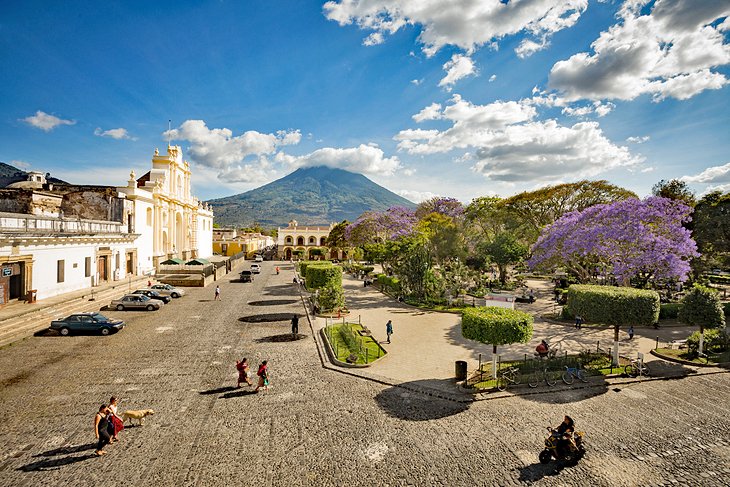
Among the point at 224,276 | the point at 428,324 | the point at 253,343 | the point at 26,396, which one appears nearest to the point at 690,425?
the point at 428,324

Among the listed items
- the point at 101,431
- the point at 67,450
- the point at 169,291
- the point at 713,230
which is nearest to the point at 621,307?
the point at 101,431

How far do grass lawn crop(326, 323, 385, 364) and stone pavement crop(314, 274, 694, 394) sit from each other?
57 cm

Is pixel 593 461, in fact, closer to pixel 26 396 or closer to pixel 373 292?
pixel 26 396

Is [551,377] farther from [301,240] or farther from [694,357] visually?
[301,240]

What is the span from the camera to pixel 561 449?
8.97 m

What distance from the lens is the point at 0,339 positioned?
17.5 metres

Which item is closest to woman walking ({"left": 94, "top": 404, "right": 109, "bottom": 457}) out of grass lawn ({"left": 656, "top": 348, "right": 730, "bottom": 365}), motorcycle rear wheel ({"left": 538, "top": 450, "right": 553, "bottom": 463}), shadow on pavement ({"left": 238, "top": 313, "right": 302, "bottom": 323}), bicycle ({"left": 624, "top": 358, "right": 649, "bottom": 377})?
motorcycle rear wheel ({"left": 538, "top": 450, "right": 553, "bottom": 463})

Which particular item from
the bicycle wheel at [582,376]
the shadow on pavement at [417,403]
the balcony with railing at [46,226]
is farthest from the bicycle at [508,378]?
the balcony with railing at [46,226]

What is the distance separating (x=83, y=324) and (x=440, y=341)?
18.8 m

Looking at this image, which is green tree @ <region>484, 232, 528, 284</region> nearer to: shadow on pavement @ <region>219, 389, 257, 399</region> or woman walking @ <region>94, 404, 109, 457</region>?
shadow on pavement @ <region>219, 389, 257, 399</region>

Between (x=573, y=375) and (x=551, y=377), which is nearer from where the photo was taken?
(x=551, y=377)

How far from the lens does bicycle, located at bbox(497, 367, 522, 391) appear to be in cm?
1355

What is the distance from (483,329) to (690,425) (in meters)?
6.27

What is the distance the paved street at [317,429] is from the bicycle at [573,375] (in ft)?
1.74
